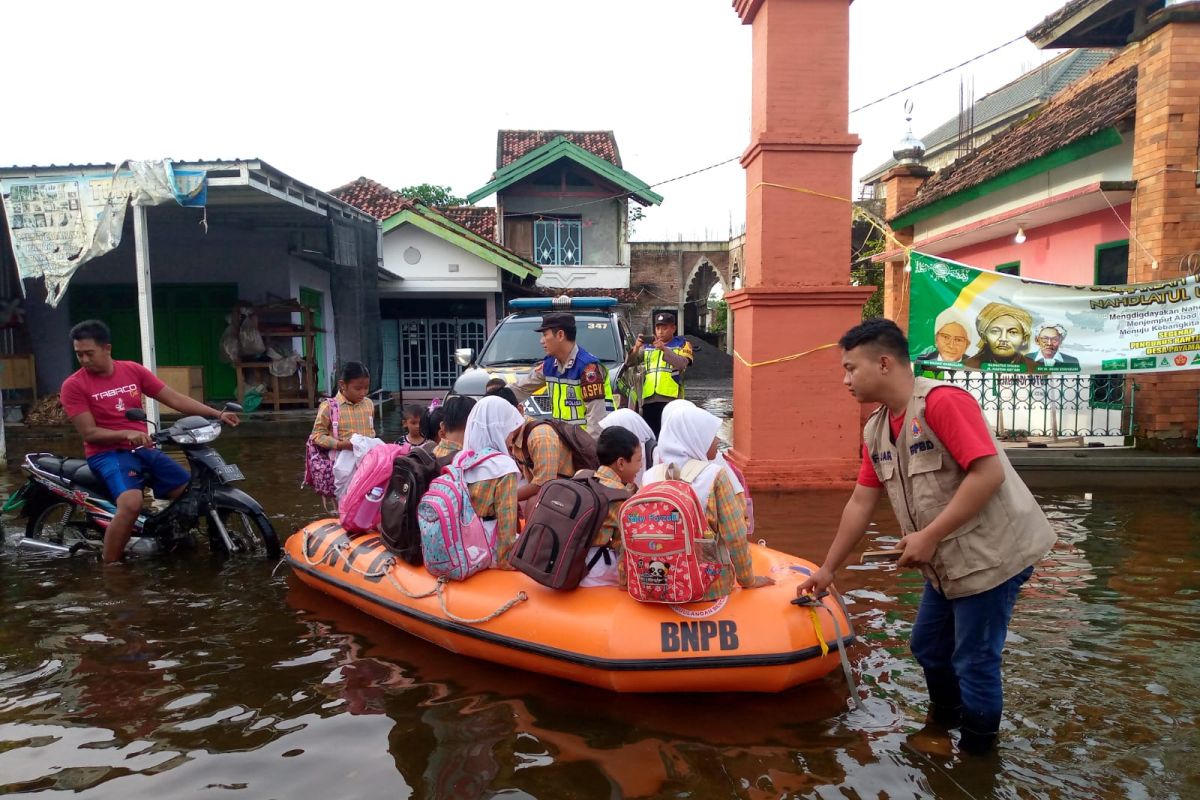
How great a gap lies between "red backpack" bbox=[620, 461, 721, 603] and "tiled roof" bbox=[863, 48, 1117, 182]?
2653 centimetres

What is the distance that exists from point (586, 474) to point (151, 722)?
219 centimetres

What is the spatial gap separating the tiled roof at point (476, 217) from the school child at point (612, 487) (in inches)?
723

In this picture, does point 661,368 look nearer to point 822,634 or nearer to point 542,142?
point 822,634

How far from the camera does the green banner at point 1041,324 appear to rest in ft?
26.6

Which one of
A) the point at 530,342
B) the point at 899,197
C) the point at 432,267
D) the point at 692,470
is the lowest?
the point at 692,470

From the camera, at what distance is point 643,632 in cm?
364

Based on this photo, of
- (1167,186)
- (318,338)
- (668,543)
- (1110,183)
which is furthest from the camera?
(318,338)

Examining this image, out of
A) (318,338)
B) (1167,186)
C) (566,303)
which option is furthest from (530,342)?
(318,338)

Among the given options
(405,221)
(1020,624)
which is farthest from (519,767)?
(405,221)

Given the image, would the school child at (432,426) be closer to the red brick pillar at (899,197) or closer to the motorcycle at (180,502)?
the motorcycle at (180,502)

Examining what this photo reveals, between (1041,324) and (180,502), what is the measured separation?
801cm

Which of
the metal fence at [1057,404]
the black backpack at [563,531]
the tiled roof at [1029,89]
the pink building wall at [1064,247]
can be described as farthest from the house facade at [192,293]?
the tiled roof at [1029,89]

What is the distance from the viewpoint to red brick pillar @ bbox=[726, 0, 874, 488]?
784 cm

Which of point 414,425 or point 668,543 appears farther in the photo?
point 414,425
